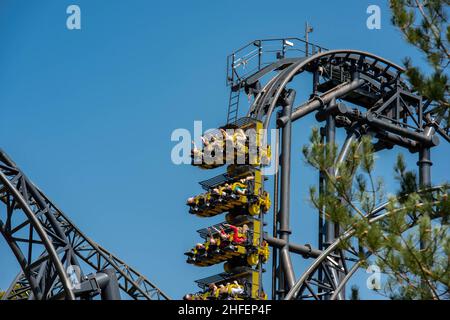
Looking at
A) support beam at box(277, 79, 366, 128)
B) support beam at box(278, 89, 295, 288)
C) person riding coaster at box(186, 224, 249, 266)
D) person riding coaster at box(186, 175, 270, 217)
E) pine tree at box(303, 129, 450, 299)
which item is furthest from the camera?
support beam at box(277, 79, 366, 128)

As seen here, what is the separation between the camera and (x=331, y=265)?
95.6 feet

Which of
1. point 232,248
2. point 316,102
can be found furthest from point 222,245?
point 316,102

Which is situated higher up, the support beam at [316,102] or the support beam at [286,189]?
the support beam at [316,102]

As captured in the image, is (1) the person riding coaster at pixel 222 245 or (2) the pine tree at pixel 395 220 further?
(1) the person riding coaster at pixel 222 245

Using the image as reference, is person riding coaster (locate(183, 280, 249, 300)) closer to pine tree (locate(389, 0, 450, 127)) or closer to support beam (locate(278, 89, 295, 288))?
support beam (locate(278, 89, 295, 288))

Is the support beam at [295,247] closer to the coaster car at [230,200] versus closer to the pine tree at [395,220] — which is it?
the coaster car at [230,200]

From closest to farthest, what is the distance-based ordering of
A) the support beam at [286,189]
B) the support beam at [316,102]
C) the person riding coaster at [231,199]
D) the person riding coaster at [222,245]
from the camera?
the person riding coaster at [222,245] < the person riding coaster at [231,199] < the support beam at [286,189] < the support beam at [316,102]

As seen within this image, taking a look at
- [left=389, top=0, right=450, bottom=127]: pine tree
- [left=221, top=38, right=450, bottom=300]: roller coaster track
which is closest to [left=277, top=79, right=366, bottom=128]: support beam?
[left=221, top=38, right=450, bottom=300]: roller coaster track

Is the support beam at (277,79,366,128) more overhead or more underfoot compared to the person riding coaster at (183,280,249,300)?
more overhead

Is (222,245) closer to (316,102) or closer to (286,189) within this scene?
(286,189)

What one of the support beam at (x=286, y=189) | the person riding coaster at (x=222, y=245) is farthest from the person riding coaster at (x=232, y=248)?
the support beam at (x=286, y=189)

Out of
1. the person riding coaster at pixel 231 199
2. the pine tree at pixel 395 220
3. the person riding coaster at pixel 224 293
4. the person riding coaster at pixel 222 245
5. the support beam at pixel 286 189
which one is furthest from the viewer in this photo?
the support beam at pixel 286 189

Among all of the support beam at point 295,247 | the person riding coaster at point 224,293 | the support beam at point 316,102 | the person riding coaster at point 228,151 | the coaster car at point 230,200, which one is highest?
the support beam at point 316,102
